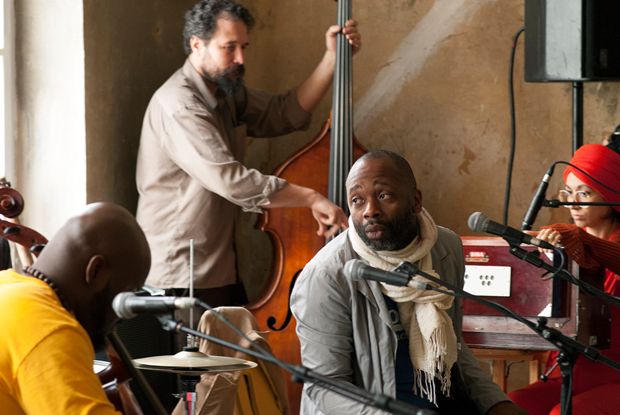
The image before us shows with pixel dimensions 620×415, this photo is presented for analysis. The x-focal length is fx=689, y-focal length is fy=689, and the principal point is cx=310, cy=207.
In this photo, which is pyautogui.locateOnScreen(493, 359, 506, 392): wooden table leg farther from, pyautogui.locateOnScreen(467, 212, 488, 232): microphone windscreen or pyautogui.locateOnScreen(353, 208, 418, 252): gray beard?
pyautogui.locateOnScreen(467, 212, 488, 232): microphone windscreen

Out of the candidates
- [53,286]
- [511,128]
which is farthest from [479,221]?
[511,128]

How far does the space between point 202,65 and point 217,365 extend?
158 centimetres

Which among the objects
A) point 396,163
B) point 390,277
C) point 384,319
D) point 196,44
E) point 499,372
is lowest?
point 499,372

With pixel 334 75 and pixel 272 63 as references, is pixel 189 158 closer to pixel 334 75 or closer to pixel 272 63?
pixel 334 75

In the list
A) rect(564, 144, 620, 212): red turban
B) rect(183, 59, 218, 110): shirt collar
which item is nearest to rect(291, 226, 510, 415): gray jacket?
rect(564, 144, 620, 212): red turban

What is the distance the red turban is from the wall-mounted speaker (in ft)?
1.51

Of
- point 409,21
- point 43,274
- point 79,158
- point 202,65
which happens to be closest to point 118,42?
point 202,65

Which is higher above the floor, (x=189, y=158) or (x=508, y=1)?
(x=508, y=1)

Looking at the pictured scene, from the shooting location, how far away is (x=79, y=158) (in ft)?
9.37

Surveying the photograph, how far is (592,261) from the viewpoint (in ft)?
8.30

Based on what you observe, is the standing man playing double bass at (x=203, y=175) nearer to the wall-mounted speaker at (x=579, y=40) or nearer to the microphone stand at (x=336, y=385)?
the wall-mounted speaker at (x=579, y=40)

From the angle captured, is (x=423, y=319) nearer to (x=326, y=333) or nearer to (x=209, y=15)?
(x=326, y=333)

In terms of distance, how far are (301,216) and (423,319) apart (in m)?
1.16

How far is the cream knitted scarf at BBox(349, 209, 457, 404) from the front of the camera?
1941 mm
